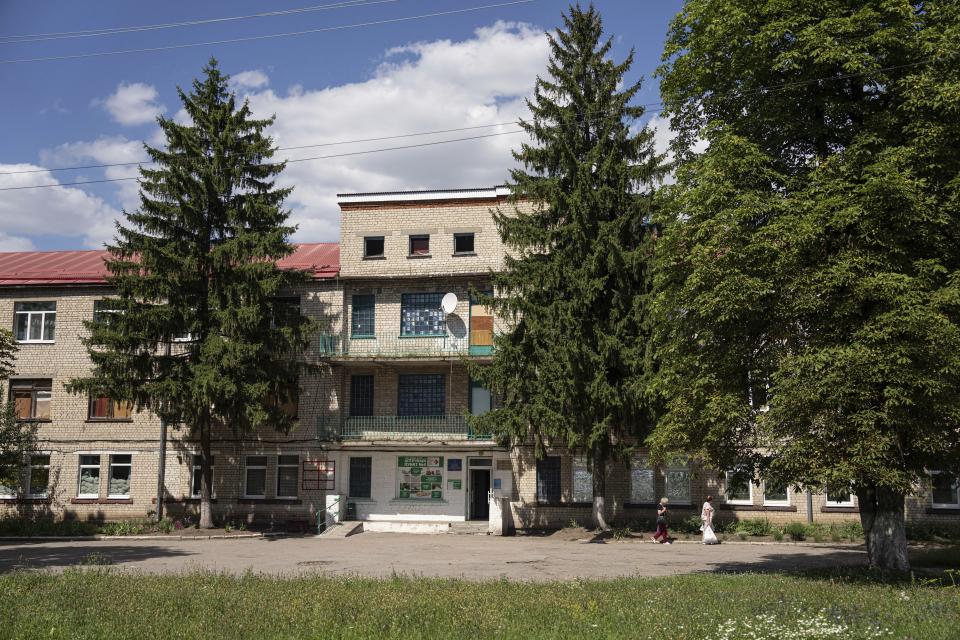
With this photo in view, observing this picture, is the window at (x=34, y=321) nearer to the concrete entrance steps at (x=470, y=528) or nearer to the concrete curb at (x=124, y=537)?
the concrete curb at (x=124, y=537)

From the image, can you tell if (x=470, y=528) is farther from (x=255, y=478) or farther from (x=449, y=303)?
(x=255, y=478)

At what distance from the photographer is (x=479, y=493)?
3172 centimetres

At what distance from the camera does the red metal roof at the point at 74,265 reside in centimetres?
3403

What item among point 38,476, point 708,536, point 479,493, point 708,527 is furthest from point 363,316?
point 708,536

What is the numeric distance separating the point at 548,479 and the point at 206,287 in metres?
14.4

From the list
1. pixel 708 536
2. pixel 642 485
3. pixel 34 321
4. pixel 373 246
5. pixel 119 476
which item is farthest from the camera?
pixel 34 321

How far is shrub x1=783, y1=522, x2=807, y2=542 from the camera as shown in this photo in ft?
87.6

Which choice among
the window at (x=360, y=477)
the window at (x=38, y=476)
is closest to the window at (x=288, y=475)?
the window at (x=360, y=477)

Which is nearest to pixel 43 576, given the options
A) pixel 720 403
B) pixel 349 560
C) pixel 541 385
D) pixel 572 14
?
pixel 349 560

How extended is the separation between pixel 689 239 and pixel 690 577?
6.85 metres

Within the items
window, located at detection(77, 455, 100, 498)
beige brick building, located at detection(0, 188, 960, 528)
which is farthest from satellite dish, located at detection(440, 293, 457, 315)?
window, located at detection(77, 455, 100, 498)

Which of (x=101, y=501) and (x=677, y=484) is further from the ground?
(x=677, y=484)

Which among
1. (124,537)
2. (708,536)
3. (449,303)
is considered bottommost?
(124,537)

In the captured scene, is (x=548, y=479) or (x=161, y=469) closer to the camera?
(x=548, y=479)
